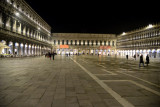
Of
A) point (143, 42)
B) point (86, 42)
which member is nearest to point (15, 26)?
point (143, 42)

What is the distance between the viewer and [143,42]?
6444 cm

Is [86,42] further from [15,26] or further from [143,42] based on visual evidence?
[15,26]

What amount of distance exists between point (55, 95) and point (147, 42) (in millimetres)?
65919

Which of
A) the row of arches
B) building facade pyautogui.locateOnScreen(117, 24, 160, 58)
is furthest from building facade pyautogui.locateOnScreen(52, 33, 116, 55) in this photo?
the row of arches

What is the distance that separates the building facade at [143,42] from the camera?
5544 cm

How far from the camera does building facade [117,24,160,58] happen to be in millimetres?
55438

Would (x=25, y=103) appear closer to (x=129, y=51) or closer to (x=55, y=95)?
(x=55, y=95)

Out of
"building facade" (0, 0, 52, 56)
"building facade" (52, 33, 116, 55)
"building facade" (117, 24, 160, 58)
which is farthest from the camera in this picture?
"building facade" (52, 33, 116, 55)

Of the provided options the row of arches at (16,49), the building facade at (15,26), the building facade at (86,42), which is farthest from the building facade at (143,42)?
the building facade at (15,26)

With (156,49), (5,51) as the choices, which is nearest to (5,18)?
(5,51)

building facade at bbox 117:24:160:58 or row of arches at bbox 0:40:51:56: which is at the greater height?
building facade at bbox 117:24:160:58

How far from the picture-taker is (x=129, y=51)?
248ft

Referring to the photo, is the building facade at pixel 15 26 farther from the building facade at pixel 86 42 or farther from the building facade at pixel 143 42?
the building facade at pixel 86 42

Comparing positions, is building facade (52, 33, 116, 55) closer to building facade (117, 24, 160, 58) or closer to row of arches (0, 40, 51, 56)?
building facade (117, 24, 160, 58)
